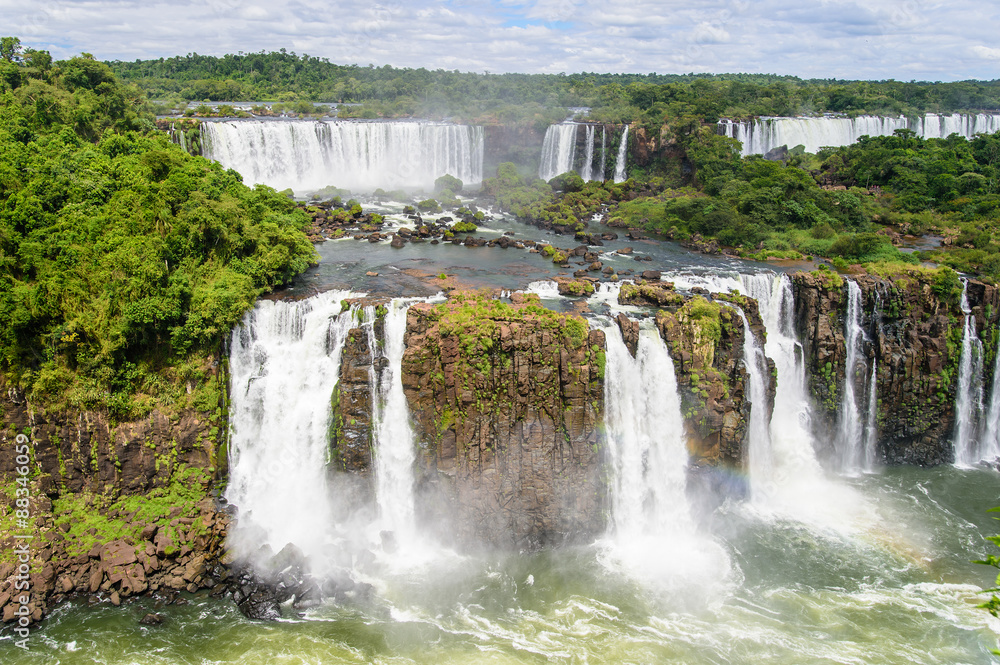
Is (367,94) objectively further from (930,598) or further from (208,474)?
(930,598)

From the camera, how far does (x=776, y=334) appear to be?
23.5 m

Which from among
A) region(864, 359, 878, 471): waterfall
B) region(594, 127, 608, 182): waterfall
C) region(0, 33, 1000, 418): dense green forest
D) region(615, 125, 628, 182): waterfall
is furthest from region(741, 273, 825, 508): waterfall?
region(594, 127, 608, 182): waterfall

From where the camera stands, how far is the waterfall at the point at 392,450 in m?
19.0

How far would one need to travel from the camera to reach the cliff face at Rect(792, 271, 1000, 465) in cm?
2288

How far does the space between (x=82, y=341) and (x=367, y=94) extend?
55224 mm

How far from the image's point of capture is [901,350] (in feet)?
75.9

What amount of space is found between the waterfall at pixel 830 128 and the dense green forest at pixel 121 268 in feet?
131

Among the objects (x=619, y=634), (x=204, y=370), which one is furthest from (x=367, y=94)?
(x=619, y=634)

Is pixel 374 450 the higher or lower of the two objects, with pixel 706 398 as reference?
lower

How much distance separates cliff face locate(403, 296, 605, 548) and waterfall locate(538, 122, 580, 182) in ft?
105

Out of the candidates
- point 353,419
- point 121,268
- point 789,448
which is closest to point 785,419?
point 789,448

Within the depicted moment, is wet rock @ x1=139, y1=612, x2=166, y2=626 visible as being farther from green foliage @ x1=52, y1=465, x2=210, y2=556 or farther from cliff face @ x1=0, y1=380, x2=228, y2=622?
green foliage @ x1=52, y1=465, x2=210, y2=556

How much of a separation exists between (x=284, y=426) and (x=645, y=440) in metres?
10.9

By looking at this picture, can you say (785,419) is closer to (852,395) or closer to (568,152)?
(852,395)
